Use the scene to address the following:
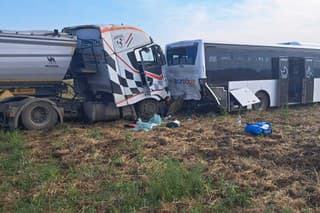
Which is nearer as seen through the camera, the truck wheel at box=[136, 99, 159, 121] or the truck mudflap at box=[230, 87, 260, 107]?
the truck wheel at box=[136, 99, 159, 121]

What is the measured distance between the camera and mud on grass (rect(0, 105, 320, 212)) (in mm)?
4422

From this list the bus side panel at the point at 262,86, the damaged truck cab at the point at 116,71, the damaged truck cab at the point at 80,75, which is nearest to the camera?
the damaged truck cab at the point at 80,75

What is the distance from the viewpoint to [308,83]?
574 inches

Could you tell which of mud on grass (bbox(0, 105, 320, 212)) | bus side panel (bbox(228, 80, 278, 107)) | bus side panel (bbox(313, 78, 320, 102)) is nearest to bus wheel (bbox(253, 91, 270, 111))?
bus side panel (bbox(228, 80, 278, 107))

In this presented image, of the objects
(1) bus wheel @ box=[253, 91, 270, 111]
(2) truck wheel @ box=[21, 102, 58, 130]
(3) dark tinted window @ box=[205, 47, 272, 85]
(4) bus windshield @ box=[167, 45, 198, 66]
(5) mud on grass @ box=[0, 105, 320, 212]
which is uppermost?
(4) bus windshield @ box=[167, 45, 198, 66]

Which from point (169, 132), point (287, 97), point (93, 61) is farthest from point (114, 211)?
point (287, 97)

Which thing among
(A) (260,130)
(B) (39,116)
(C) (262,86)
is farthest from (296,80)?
(B) (39,116)

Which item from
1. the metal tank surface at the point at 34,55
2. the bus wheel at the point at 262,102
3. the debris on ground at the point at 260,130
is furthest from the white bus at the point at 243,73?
the metal tank surface at the point at 34,55

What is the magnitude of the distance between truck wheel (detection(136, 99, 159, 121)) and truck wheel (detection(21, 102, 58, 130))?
8.94ft

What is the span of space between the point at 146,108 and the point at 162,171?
241 inches

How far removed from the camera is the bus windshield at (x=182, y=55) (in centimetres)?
1160

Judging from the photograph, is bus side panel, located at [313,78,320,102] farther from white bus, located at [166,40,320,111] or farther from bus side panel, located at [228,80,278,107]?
bus side panel, located at [228,80,278,107]

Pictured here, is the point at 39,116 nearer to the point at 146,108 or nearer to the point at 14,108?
the point at 14,108

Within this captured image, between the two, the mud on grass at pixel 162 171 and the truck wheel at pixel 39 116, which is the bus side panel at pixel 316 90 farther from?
the truck wheel at pixel 39 116
